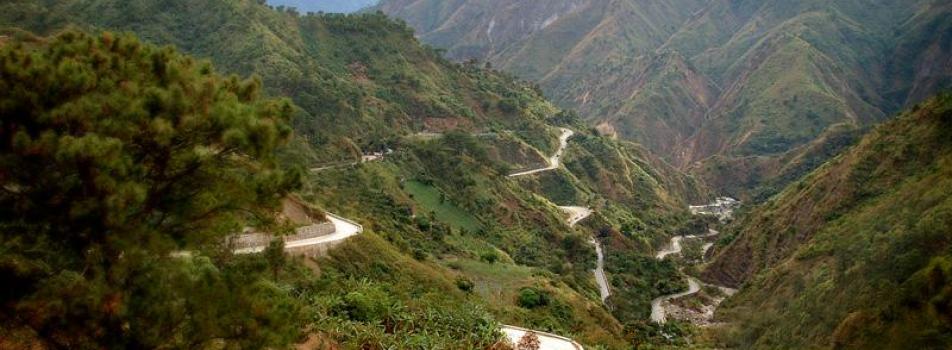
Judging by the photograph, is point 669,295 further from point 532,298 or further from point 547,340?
point 547,340

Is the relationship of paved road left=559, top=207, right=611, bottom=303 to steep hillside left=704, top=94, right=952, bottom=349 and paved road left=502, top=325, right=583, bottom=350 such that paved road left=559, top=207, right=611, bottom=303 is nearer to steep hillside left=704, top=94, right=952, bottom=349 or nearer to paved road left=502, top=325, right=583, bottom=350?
steep hillside left=704, top=94, right=952, bottom=349

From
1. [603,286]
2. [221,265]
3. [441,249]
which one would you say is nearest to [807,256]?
[603,286]

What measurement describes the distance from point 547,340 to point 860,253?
25.4 m

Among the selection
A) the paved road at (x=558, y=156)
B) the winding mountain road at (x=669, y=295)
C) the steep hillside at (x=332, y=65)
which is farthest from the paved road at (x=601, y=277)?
the steep hillside at (x=332, y=65)

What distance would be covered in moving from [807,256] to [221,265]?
48131 millimetres

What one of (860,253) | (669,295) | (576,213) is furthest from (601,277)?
(860,253)

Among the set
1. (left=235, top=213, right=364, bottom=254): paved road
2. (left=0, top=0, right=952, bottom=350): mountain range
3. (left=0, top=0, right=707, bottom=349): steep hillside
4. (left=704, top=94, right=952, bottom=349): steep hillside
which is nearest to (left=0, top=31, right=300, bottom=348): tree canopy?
(left=0, top=0, right=952, bottom=350): mountain range

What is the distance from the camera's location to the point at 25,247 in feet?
34.8

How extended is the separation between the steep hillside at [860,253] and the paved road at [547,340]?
546 inches

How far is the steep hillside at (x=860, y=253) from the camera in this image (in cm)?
3089

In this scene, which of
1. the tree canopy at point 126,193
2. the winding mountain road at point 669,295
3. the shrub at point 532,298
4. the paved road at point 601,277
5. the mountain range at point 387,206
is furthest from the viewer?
the paved road at point 601,277

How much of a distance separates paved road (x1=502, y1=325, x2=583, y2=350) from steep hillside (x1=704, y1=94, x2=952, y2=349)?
1388cm

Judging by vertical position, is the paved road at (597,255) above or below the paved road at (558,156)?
below

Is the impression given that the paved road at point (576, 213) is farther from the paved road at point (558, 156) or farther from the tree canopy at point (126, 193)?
the tree canopy at point (126, 193)
